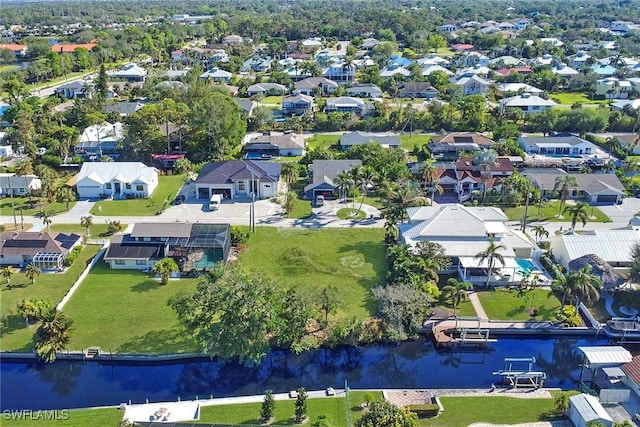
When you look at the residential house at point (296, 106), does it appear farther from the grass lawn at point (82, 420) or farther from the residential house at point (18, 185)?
the grass lawn at point (82, 420)

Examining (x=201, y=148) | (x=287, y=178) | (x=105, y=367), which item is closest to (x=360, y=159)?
(x=287, y=178)

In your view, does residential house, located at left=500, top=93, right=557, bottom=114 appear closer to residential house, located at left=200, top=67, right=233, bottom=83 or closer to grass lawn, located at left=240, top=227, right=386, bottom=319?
grass lawn, located at left=240, top=227, right=386, bottom=319

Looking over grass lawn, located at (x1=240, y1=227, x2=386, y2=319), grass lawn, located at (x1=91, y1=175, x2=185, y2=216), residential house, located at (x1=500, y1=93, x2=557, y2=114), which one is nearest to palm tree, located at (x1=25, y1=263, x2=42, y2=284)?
grass lawn, located at (x1=91, y1=175, x2=185, y2=216)

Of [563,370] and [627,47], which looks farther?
[627,47]

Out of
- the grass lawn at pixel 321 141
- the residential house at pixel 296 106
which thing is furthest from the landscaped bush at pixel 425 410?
the residential house at pixel 296 106

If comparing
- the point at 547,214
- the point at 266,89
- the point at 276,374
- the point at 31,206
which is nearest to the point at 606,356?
the point at 276,374

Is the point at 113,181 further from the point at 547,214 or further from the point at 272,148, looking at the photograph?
the point at 547,214

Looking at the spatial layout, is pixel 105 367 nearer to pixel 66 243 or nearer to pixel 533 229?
pixel 66 243
